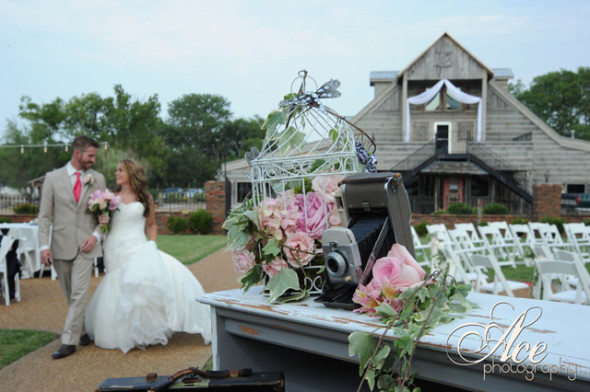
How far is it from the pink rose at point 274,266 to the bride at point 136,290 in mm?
3227

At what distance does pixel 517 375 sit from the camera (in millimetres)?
1382

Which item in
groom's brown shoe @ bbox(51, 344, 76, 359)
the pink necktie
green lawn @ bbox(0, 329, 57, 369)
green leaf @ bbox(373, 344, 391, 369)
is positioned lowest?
green lawn @ bbox(0, 329, 57, 369)

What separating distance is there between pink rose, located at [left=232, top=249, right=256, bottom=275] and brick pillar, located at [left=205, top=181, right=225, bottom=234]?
19.2 m

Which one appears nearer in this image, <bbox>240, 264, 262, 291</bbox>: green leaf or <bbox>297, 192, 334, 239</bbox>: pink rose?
<bbox>297, 192, 334, 239</bbox>: pink rose

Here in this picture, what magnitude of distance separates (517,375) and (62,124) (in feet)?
163

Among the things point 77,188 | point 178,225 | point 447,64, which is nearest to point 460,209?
point 447,64

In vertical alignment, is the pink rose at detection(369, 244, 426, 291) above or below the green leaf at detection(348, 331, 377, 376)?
above

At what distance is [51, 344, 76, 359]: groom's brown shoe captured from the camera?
4848 mm

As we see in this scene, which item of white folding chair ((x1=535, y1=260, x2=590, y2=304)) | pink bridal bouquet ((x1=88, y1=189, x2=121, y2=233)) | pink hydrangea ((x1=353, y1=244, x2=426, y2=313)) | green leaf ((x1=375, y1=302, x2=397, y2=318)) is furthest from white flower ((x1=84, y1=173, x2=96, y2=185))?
white folding chair ((x1=535, y1=260, x2=590, y2=304))

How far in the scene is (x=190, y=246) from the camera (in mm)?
16359

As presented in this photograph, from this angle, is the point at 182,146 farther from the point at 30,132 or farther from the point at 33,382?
the point at 33,382

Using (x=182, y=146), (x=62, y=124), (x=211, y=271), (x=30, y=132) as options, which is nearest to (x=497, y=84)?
(x=211, y=271)

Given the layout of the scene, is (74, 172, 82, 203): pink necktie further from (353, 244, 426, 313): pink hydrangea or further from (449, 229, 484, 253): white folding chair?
(449, 229, 484, 253): white folding chair

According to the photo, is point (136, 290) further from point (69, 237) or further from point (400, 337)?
point (400, 337)
